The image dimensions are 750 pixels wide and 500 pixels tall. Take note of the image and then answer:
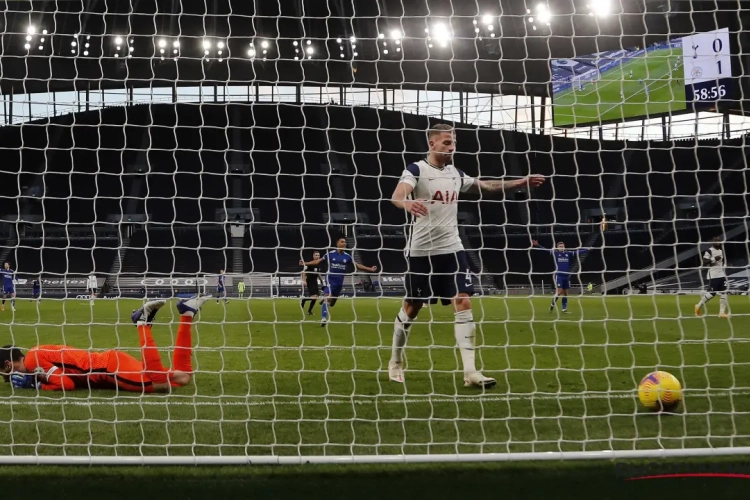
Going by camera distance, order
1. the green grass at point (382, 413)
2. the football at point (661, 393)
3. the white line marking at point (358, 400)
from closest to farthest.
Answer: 1. the green grass at point (382, 413)
2. the football at point (661, 393)
3. the white line marking at point (358, 400)

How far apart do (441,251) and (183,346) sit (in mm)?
2256

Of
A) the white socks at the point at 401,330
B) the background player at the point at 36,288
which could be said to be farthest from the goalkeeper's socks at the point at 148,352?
the white socks at the point at 401,330

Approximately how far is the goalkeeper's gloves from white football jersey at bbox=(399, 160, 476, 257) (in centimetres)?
332

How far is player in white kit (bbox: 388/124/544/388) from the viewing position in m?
5.44

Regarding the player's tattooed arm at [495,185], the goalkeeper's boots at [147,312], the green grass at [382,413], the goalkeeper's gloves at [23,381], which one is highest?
the player's tattooed arm at [495,185]

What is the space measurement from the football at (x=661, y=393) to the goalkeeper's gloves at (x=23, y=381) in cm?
470

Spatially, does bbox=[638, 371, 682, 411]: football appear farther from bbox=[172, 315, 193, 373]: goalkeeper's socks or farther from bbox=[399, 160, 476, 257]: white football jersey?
bbox=[172, 315, 193, 373]: goalkeeper's socks

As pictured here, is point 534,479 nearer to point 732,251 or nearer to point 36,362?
point 36,362

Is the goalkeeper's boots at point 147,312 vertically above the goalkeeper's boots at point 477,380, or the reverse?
the goalkeeper's boots at point 147,312

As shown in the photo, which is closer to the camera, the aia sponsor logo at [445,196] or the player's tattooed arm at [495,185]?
the player's tattooed arm at [495,185]

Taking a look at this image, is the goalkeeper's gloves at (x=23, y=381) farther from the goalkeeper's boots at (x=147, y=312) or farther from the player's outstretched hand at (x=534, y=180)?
the player's outstretched hand at (x=534, y=180)

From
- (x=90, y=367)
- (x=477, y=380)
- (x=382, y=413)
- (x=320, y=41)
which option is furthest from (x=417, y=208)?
(x=320, y=41)

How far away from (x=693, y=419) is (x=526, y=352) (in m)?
3.67

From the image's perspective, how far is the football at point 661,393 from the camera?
4402 millimetres
